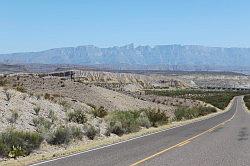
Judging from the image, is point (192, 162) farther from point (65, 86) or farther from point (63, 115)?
point (65, 86)

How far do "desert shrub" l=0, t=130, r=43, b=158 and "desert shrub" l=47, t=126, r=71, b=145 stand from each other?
1142 millimetres

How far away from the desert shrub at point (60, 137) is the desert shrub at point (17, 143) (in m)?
1.14

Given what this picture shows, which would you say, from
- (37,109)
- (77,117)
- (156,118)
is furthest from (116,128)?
(156,118)

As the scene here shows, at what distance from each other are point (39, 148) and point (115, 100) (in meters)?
38.9

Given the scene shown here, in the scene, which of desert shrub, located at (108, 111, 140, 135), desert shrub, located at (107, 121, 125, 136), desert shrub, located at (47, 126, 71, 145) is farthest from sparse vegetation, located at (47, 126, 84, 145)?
desert shrub, located at (108, 111, 140, 135)

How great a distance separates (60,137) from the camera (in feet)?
68.3

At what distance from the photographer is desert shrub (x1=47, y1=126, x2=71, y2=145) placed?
20.5m

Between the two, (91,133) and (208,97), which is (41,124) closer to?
(91,133)

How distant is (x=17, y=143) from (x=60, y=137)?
3.41 m

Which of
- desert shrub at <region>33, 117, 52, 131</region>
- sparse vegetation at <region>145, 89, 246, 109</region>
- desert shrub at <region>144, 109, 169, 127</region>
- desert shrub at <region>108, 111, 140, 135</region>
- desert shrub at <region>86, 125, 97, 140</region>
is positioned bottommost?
sparse vegetation at <region>145, 89, 246, 109</region>

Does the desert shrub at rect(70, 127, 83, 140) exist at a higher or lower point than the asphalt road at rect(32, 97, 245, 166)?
lower

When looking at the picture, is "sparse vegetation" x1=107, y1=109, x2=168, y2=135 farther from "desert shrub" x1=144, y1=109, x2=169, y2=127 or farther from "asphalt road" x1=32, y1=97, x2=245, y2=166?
"asphalt road" x1=32, y1=97, x2=245, y2=166

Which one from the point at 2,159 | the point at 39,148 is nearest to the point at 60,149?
the point at 39,148

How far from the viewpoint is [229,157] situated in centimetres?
1584
